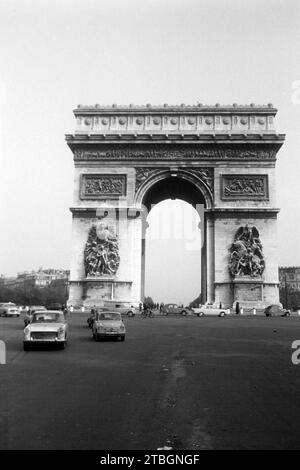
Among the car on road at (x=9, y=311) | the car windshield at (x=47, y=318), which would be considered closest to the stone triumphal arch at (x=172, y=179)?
the car on road at (x=9, y=311)

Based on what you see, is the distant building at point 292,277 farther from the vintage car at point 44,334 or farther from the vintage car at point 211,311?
the vintage car at point 44,334

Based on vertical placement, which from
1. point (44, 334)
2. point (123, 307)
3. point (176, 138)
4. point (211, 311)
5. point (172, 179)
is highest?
point (176, 138)

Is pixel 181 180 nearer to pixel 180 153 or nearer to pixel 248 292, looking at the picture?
pixel 180 153

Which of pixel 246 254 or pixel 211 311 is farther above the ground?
pixel 246 254

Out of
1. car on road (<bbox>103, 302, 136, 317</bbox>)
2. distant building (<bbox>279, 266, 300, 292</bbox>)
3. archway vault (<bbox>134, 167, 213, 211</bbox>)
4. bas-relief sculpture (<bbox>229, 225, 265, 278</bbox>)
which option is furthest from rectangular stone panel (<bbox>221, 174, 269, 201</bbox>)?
distant building (<bbox>279, 266, 300, 292</bbox>)

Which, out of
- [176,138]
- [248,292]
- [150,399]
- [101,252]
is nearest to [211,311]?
[248,292]

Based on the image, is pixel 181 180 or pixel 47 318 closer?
pixel 47 318
